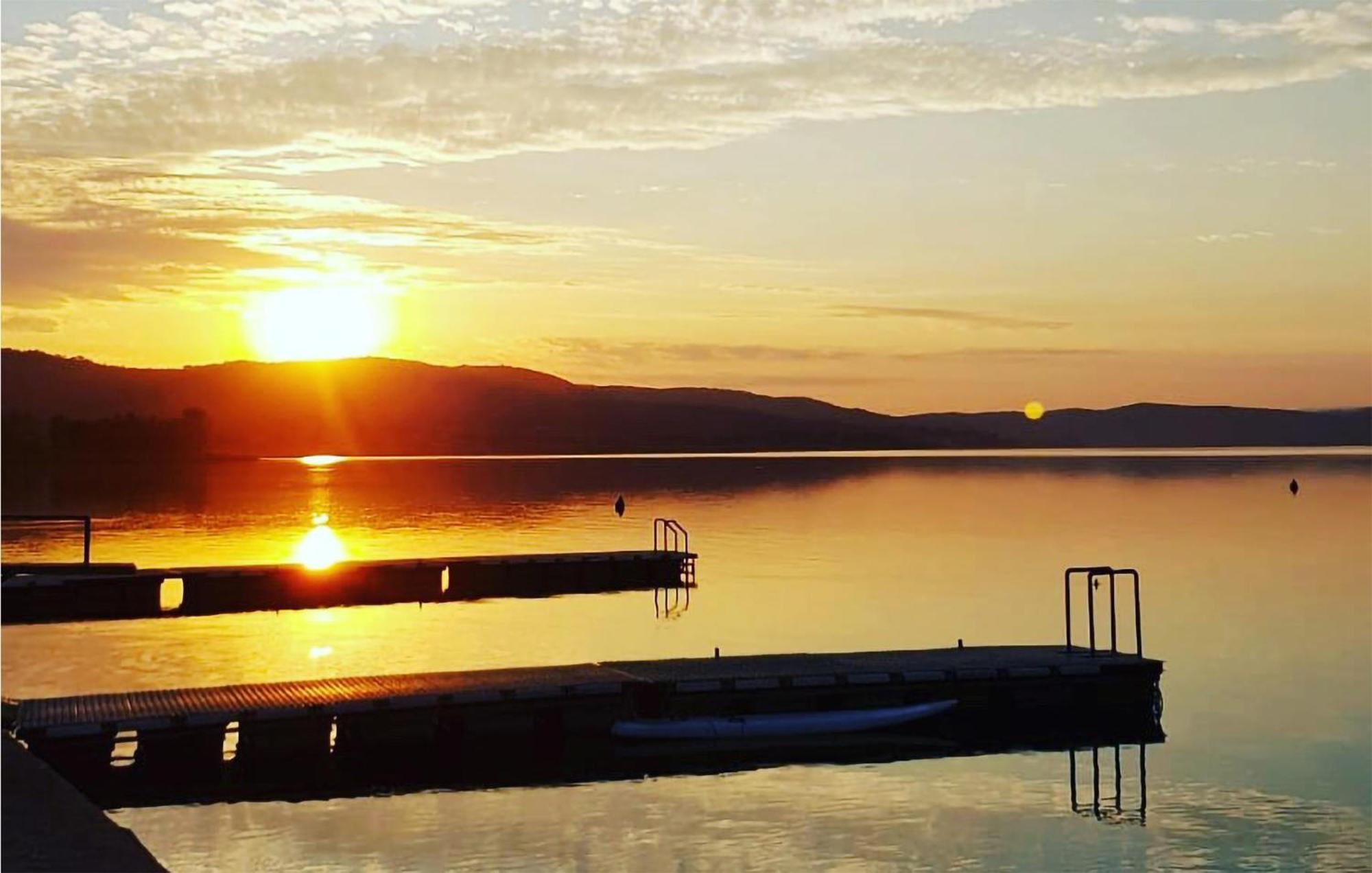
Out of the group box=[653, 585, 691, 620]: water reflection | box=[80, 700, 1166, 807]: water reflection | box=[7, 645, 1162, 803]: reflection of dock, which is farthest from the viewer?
box=[653, 585, 691, 620]: water reflection

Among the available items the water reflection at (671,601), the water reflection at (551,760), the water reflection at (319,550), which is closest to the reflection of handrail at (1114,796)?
the water reflection at (551,760)

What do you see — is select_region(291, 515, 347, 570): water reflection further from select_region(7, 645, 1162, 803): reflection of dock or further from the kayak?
the kayak

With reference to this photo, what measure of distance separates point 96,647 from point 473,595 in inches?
832

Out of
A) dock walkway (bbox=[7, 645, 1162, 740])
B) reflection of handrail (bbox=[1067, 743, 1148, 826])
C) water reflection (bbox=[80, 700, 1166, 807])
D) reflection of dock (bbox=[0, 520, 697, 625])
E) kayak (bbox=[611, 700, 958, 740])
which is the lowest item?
reflection of handrail (bbox=[1067, 743, 1148, 826])

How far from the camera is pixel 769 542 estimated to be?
9881cm

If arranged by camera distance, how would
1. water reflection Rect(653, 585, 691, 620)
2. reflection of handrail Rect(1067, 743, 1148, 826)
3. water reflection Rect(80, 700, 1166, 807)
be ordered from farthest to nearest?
1. water reflection Rect(653, 585, 691, 620)
2. water reflection Rect(80, 700, 1166, 807)
3. reflection of handrail Rect(1067, 743, 1148, 826)

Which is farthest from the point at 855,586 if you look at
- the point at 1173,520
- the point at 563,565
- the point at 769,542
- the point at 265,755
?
the point at 1173,520

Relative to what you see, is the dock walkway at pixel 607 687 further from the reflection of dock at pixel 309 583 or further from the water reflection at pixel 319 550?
the water reflection at pixel 319 550

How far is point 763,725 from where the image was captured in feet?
122

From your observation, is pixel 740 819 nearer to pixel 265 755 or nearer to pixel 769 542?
pixel 265 755

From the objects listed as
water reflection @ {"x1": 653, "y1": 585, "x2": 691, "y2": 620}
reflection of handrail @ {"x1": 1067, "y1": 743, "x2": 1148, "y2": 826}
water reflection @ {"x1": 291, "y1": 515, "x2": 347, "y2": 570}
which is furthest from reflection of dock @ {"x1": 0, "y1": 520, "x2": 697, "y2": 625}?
reflection of handrail @ {"x1": 1067, "y1": 743, "x2": 1148, "y2": 826}

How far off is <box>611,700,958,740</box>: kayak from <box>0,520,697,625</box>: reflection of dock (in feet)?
105

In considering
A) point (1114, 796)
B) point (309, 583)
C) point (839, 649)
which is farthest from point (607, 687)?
point (309, 583)

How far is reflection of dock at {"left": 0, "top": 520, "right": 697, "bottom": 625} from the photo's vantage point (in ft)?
208
